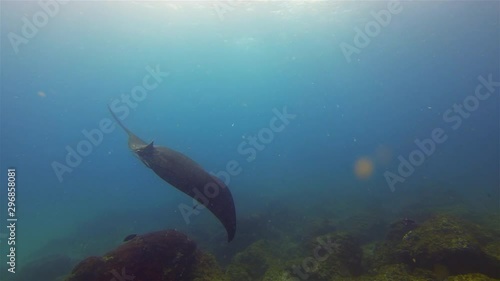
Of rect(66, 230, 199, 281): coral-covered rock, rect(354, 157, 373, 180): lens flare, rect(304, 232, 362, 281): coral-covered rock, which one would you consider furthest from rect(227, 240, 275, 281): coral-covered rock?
rect(354, 157, 373, 180): lens flare

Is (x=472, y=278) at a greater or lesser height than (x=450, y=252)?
greater

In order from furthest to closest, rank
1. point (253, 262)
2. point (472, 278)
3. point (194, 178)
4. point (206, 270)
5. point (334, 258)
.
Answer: point (253, 262), point (334, 258), point (206, 270), point (194, 178), point (472, 278)

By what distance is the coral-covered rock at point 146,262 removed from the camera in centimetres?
543

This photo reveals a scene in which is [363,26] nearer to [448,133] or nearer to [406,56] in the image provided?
[406,56]

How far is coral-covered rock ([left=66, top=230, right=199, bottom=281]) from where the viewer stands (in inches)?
214

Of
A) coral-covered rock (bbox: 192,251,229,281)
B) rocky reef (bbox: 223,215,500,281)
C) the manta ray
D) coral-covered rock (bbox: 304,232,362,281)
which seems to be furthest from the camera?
coral-covered rock (bbox: 304,232,362,281)

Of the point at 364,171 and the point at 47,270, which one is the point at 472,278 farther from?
the point at 364,171

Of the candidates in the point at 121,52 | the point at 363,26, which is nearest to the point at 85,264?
the point at 363,26

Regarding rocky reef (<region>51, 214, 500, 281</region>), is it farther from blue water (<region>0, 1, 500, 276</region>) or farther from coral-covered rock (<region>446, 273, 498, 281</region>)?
blue water (<region>0, 1, 500, 276</region>)

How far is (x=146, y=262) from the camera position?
223 inches

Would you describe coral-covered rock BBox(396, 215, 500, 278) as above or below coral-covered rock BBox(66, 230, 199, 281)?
below

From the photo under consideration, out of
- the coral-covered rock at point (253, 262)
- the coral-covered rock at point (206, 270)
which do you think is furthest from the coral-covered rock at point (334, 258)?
the coral-covered rock at point (206, 270)

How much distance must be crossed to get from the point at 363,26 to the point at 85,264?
34.4 metres

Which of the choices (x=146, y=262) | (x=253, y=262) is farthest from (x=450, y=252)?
(x=146, y=262)
